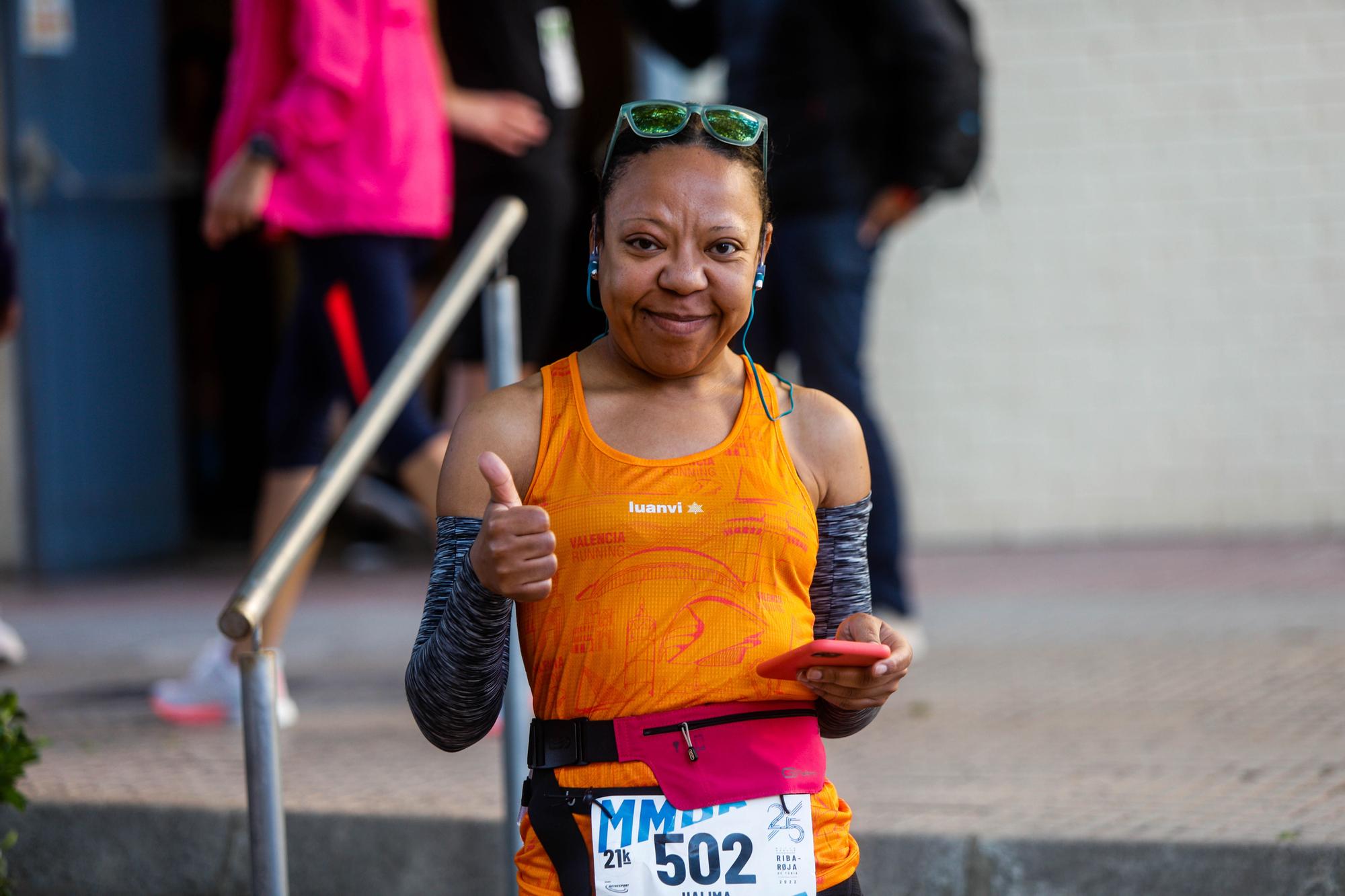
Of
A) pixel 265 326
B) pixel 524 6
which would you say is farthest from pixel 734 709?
pixel 265 326

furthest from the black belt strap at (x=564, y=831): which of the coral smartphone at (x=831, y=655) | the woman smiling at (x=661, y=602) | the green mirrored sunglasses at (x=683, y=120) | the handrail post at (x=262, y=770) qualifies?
the green mirrored sunglasses at (x=683, y=120)

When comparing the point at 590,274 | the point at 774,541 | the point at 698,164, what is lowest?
the point at 774,541

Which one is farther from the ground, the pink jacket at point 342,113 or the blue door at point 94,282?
the pink jacket at point 342,113

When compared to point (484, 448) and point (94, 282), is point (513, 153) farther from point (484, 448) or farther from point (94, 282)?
point (94, 282)

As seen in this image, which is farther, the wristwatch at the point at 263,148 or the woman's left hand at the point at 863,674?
the wristwatch at the point at 263,148

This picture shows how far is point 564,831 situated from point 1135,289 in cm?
550

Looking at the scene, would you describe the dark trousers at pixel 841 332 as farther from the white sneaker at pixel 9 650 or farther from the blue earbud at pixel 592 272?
the white sneaker at pixel 9 650

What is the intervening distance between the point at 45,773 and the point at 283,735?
22.4 inches

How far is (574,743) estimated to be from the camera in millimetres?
1945

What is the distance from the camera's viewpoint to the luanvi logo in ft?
6.36

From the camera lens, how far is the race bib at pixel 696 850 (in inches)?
74.2

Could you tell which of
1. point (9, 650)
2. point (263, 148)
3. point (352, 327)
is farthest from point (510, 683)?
point (9, 650)

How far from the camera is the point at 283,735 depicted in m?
3.85

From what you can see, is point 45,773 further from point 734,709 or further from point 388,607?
point 388,607
